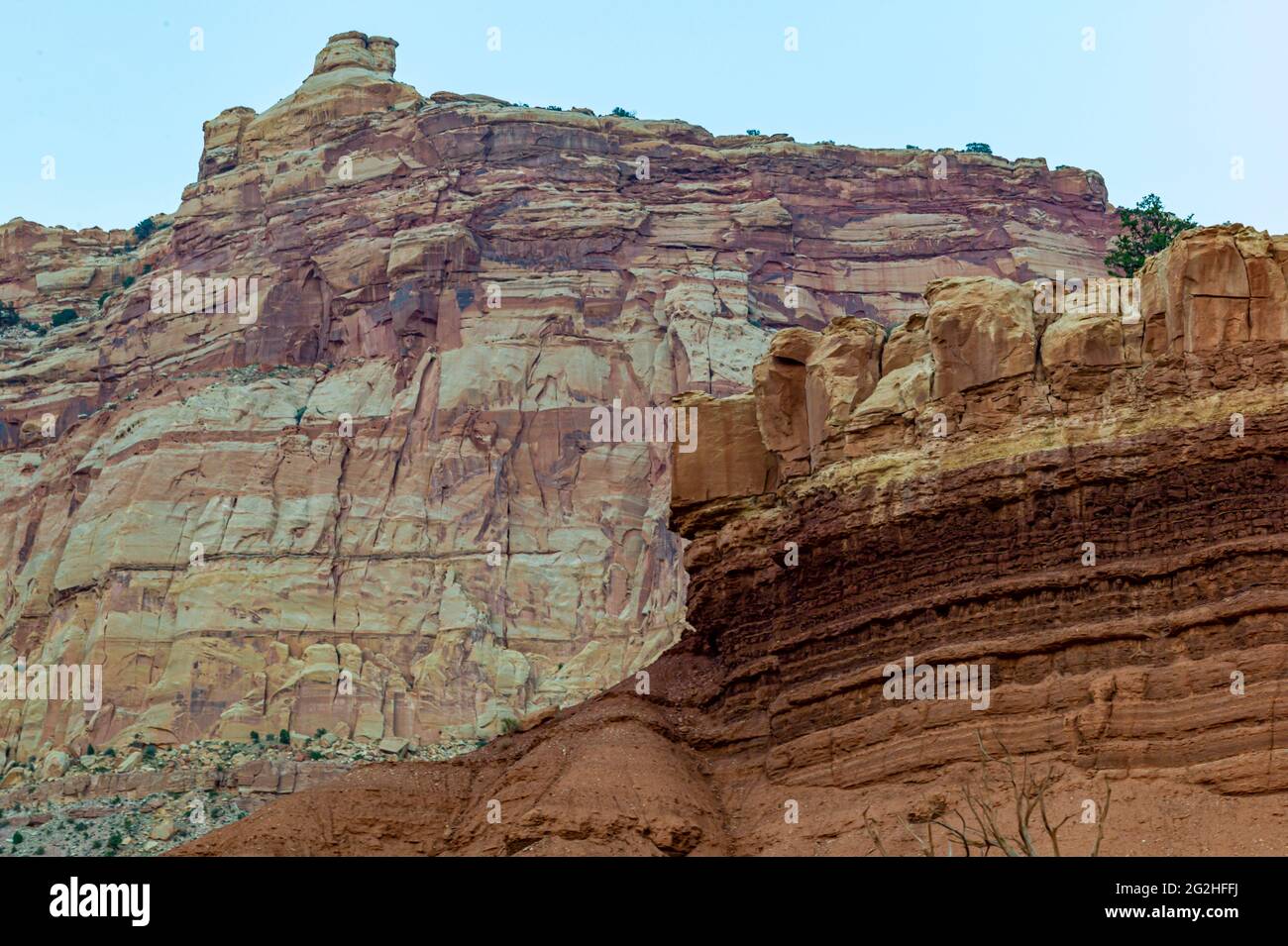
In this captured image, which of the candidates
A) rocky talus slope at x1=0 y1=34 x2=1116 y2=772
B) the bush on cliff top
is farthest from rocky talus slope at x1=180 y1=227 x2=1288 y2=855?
rocky talus slope at x1=0 y1=34 x2=1116 y2=772

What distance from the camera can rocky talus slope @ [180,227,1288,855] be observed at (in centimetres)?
4100

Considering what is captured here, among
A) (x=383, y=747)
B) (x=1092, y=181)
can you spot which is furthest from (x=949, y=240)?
(x=383, y=747)

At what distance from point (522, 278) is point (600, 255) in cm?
556

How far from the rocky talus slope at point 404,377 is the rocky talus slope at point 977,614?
5308 cm

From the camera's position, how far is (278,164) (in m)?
140

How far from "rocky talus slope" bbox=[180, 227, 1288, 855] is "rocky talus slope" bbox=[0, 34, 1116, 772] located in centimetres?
5308

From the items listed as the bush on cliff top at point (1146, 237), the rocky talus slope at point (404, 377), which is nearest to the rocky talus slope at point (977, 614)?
the bush on cliff top at point (1146, 237)

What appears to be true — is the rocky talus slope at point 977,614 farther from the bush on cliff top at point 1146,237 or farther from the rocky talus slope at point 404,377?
the rocky talus slope at point 404,377

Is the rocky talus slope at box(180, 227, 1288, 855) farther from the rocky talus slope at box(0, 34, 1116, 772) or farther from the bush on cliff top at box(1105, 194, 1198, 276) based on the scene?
the rocky talus slope at box(0, 34, 1116, 772)

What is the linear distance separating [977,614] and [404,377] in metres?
81.0

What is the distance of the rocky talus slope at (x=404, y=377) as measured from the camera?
11044 centimetres

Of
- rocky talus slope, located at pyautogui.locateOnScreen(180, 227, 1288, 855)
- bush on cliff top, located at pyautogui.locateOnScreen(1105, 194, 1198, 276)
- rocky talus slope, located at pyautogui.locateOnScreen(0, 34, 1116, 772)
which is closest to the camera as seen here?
rocky talus slope, located at pyautogui.locateOnScreen(180, 227, 1288, 855)

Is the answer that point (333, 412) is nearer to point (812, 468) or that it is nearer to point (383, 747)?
point (383, 747)

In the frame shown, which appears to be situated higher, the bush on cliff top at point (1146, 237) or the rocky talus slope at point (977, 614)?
the bush on cliff top at point (1146, 237)
